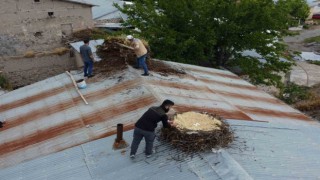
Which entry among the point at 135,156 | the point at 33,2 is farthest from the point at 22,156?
the point at 33,2

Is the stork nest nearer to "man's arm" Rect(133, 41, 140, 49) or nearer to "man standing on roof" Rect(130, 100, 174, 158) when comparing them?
"man standing on roof" Rect(130, 100, 174, 158)

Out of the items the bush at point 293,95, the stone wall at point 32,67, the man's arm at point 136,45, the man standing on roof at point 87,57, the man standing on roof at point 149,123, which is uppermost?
the man's arm at point 136,45

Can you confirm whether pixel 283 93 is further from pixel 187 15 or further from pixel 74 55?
pixel 74 55

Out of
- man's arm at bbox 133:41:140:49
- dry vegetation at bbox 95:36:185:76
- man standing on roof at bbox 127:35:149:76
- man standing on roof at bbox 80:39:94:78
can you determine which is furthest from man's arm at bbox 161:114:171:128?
man standing on roof at bbox 80:39:94:78

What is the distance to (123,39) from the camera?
13.5m

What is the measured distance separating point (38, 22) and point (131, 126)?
16506 millimetres

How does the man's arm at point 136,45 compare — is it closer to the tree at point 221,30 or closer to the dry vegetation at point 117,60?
the dry vegetation at point 117,60

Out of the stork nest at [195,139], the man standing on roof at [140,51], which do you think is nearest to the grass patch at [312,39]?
the man standing on roof at [140,51]

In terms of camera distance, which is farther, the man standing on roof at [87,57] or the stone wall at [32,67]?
the stone wall at [32,67]

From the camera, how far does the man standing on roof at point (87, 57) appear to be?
12500mm

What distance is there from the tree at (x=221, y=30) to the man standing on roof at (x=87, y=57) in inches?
295

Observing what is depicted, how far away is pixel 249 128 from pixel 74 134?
4.46 metres

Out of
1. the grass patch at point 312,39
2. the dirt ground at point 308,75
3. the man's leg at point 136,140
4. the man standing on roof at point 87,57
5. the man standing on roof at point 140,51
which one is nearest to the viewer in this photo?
the man's leg at point 136,140

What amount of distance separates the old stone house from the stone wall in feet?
3.01
